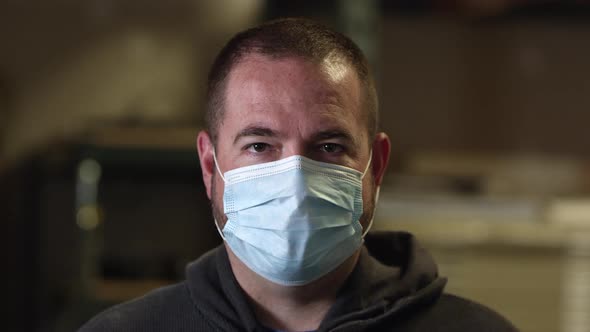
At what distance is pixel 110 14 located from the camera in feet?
13.8

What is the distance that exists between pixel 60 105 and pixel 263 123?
116 inches

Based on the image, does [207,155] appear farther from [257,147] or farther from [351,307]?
[351,307]

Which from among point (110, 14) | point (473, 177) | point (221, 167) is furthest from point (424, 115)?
point (221, 167)

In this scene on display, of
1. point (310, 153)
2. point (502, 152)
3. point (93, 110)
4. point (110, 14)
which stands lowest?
point (502, 152)

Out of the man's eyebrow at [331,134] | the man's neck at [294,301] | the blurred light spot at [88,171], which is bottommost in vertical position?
the blurred light spot at [88,171]

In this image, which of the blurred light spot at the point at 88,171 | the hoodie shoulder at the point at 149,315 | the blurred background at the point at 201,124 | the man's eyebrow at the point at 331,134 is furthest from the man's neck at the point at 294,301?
the blurred light spot at the point at 88,171

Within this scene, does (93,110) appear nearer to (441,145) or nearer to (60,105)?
(60,105)

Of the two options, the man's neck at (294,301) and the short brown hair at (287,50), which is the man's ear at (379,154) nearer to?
the short brown hair at (287,50)

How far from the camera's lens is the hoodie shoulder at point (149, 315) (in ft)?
4.84

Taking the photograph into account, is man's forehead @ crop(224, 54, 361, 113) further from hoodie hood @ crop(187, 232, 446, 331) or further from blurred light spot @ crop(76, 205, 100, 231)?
blurred light spot @ crop(76, 205, 100, 231)

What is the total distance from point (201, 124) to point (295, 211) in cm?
264

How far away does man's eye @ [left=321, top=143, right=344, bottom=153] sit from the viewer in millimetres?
1449

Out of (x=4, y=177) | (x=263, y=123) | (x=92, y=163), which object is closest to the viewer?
(x=263, y=123)

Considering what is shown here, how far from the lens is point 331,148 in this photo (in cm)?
146
